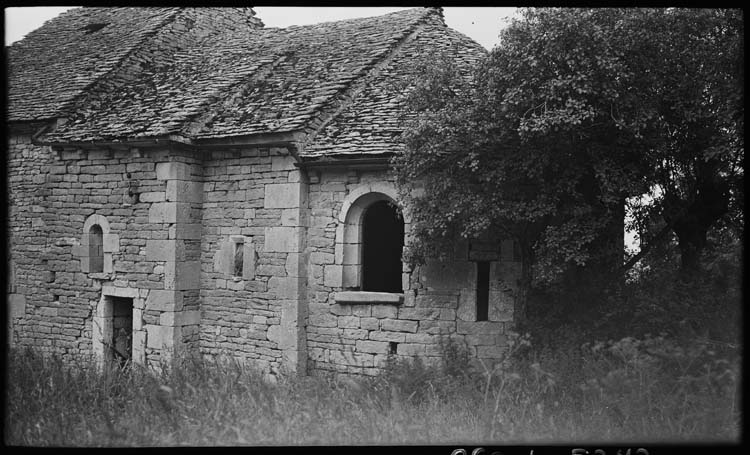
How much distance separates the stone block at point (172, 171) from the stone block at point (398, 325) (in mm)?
3945

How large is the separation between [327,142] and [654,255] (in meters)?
4.83

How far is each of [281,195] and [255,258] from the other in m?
1.07

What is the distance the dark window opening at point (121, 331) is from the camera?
452 inches

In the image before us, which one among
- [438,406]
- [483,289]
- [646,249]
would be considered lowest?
[438,406]

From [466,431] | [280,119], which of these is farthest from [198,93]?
[466,431]

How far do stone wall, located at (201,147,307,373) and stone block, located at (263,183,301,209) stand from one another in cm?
1

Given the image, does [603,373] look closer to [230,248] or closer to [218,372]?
[218,372]

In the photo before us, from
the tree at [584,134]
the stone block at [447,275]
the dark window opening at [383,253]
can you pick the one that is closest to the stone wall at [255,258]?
the dark window opening at [383,253]

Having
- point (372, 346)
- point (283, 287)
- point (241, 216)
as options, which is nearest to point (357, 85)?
point (241, 216)

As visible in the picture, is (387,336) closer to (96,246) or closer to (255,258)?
(255,258)

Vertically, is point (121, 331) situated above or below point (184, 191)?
below

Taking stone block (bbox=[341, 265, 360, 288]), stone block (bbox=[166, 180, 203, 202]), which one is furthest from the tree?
stone block (bbox=[166, 180, 203, 202])

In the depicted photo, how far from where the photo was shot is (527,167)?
26.7 feet

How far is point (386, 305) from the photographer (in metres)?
9.78
